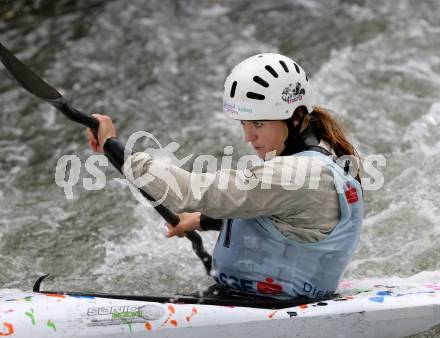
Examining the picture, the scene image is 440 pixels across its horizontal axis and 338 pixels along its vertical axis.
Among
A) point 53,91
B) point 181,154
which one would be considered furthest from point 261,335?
point 181,154

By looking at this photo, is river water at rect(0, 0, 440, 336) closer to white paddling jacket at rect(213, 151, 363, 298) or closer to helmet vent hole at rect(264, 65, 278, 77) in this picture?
white paddling jacket at rect(213, 151, 363, 298)

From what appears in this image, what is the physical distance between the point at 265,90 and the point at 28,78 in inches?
49.4

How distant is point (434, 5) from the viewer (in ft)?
29.2

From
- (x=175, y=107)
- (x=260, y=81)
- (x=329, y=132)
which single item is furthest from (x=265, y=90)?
(x=175, y=107)

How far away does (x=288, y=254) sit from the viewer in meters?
3.20

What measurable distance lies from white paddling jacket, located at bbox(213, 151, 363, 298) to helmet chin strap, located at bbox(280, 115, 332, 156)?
51 millimetres

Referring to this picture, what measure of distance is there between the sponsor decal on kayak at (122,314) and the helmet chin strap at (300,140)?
867 millimetres

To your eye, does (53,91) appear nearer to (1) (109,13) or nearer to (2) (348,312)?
(2) (348,312)

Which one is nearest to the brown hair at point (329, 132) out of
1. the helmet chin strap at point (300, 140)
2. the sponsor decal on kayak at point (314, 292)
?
the helmet chin strap at point (300, 140)

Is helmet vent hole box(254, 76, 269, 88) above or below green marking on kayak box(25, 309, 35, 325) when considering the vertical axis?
above

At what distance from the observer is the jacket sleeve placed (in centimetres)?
295

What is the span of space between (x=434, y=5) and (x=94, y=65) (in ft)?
13.1

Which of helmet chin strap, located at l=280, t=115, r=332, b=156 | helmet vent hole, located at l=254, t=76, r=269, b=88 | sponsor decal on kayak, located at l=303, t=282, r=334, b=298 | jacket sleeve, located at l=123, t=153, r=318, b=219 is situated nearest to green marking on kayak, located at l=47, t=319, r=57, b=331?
jacket sleeve, located at l=123, t=153, r=318, b=219

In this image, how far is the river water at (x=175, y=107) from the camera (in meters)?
4.93
